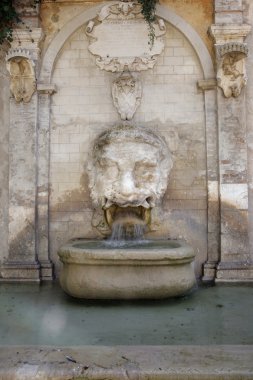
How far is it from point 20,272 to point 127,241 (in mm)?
1395

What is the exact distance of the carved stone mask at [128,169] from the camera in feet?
16.0

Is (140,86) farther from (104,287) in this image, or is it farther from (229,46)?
(104,287)

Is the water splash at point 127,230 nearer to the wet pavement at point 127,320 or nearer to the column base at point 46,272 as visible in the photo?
the column base at point 46,272

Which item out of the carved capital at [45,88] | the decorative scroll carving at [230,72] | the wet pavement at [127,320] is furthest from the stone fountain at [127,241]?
the decorative scroll carving at [230,72]

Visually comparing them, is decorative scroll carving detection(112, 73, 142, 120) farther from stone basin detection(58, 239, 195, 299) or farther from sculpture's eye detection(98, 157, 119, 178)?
stone basin detection(58, 239, 195, 299)

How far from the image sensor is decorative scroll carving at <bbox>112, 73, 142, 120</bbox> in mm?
5273

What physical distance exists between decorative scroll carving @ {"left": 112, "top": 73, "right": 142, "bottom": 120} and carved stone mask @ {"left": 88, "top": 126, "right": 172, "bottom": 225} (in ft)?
Result: 0.95

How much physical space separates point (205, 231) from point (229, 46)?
7.60 feet

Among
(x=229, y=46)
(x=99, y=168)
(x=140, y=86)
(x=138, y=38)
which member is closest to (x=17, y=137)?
(x=99, y=168)

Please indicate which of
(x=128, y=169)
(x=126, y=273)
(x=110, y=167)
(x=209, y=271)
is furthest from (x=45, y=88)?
(x=209, y=271)

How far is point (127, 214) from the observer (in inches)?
198

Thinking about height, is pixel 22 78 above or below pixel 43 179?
above

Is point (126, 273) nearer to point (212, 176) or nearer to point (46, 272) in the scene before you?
point (46, 272)

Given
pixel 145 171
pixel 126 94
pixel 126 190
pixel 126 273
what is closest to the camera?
pixel 126 273
